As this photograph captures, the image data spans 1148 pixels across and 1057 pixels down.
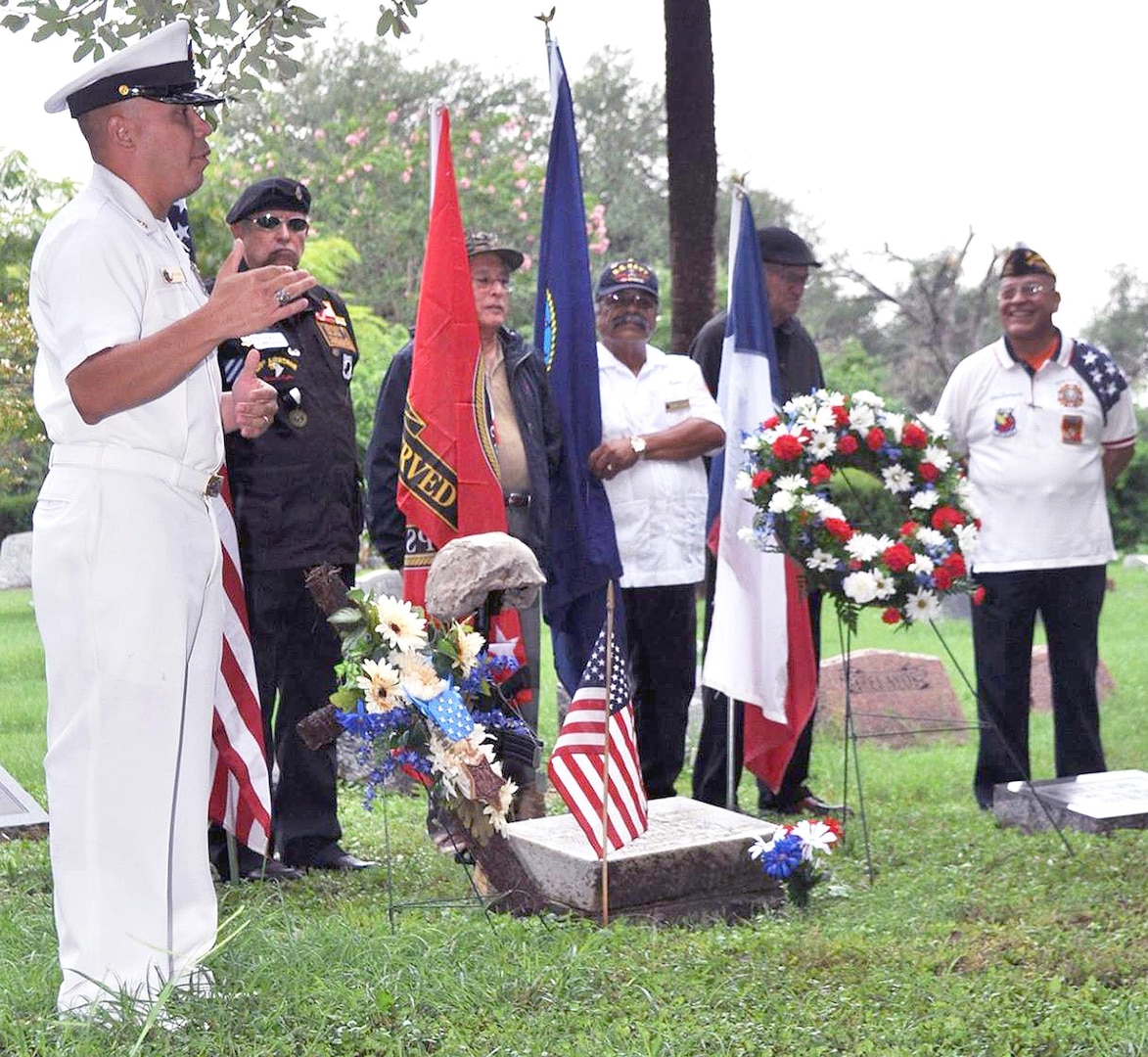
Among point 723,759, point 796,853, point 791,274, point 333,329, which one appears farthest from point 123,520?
point 791,274

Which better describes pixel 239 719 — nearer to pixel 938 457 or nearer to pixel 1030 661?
pixel 938 457

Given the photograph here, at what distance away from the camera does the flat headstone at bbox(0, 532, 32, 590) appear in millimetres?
8039

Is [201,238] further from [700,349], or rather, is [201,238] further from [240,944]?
[240,944]

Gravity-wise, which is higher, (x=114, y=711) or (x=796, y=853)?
(x=114, y=711)

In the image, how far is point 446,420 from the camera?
576 cm

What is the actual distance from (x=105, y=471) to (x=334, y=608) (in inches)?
46.2

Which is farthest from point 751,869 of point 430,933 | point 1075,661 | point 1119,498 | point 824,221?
point 824,221

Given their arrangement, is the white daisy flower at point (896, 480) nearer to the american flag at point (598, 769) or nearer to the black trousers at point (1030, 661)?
the black trousers at point (1030, 661)

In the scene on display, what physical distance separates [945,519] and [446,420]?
198 cm

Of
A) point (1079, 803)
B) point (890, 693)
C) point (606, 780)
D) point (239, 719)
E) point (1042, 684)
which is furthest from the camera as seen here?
point (1042, 684)

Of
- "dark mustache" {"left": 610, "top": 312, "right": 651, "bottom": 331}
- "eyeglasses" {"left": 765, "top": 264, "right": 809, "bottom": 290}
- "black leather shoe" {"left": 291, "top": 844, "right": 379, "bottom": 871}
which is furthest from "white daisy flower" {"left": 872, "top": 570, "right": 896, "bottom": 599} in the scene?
"black leather shoe" {"left": 291, "top": 844, "right": 379, "bottom": 871}

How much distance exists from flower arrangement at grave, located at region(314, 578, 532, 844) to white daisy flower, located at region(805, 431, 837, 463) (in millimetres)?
1874

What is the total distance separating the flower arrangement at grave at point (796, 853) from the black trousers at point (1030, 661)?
185cm

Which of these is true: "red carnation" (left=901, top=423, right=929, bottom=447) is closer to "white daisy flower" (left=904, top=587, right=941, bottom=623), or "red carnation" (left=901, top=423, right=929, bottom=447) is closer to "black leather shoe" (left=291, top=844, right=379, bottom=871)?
"white daisy flower" (left=904, top=587, right=941, bottom=623)
